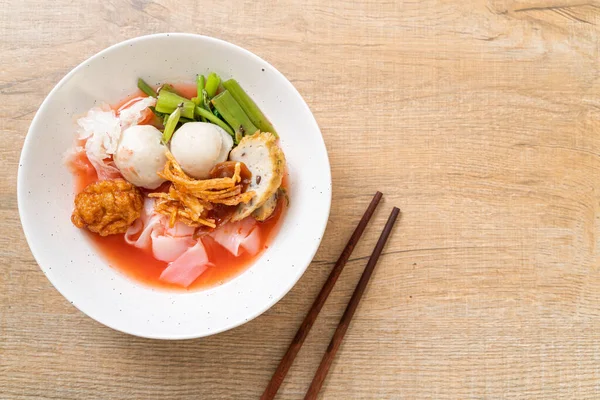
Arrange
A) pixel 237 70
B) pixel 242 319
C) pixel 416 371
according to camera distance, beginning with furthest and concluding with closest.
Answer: pixel 416 371 → pixel 237 70 → pixel 242 319

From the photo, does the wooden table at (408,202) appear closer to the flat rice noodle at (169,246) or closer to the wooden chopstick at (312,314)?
the wooden chopstick at (312,314)

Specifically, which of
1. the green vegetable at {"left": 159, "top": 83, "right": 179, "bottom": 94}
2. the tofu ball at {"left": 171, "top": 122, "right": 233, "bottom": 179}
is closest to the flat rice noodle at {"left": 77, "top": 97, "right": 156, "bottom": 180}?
the green vegetable at {"left": 159, "top": 83, "right": 179, "bottom": 94}

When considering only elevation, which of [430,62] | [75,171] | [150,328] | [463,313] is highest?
[430,62]

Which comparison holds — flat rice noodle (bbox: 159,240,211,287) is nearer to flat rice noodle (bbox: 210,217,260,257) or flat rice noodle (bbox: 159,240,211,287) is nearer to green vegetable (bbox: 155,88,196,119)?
flat rice noodle (bbox: 210,217,260,257)

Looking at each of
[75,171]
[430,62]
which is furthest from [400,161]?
[75,171]

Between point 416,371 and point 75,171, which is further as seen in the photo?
point 416,371

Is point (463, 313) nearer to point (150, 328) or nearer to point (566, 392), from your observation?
point (566, 392)

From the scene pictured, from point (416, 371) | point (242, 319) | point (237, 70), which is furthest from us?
point (416, 371)
